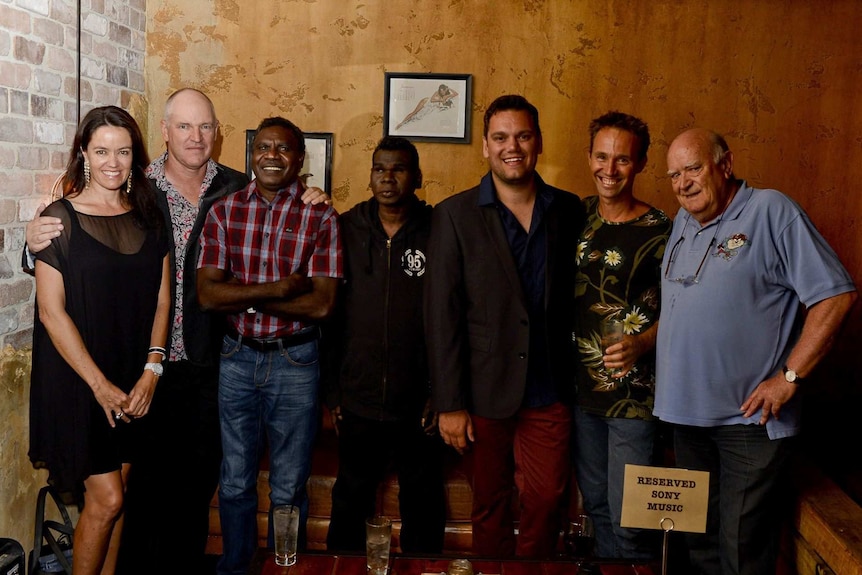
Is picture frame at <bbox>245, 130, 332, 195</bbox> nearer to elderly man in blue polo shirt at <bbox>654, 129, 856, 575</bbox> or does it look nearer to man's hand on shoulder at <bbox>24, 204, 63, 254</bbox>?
man's hand on shoulder at <bbox>24, 204, 63, 254</bbox>

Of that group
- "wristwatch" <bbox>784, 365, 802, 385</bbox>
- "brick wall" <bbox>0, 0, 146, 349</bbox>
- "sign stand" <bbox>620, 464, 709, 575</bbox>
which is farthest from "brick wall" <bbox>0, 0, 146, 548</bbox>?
"wristwatch" <bbox>784, 365, 802, 385</bbox>

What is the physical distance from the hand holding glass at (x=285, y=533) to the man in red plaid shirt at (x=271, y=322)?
63 cm

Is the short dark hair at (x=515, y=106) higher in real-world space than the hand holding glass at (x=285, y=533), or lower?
higher

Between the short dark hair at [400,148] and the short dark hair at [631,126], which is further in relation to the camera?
the short dark hair at [400,148]

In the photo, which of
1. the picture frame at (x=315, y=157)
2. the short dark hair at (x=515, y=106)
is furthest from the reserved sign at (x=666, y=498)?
the picture frame at (x=315, y=157)

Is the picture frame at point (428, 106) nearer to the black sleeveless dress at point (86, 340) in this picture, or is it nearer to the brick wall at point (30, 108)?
the brick wall at point (30, 108)

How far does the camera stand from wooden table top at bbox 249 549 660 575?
2010 millimetres

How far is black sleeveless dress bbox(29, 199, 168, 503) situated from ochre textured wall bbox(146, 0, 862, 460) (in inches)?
56.5

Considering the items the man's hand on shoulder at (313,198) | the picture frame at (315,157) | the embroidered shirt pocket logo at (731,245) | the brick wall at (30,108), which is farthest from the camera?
the picture frame at (315,157)

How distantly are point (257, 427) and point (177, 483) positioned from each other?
49 centimetres

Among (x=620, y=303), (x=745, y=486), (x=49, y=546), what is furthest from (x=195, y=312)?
(x=745, y=486)

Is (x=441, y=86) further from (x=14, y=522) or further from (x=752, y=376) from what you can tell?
(x=14, y=522)

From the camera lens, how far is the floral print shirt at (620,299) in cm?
246

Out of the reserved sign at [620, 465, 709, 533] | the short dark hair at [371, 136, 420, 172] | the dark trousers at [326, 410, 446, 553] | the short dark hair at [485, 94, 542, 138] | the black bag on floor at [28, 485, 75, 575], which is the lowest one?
the black bag on floor at [28, 485, 75, 575]
